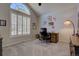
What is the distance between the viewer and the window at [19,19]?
22.4 ft

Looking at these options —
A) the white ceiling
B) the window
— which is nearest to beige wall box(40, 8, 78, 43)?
the white ceiling

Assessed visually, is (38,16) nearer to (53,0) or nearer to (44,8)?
(44,8)

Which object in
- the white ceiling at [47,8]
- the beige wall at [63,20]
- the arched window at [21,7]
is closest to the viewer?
the arched window at [21,7]

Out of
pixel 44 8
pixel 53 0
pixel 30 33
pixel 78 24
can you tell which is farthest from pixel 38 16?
pixel 53 0

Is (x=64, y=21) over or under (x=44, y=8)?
under

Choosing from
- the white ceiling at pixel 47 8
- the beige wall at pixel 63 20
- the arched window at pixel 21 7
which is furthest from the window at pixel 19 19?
the beige wall at pixel 63 20

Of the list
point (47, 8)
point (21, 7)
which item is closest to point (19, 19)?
point (21, 7)

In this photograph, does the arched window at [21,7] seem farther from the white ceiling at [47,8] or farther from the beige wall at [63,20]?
the beige wall at [63,20]

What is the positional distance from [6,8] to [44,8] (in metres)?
1.98

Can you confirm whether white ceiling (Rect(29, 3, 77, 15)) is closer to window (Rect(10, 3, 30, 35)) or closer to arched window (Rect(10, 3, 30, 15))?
arched window (Rect(10, 3, 30, 15))

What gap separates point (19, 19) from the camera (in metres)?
7.19

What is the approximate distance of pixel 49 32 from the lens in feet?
25.4

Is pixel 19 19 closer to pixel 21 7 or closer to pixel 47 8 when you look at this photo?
pixel 21 7

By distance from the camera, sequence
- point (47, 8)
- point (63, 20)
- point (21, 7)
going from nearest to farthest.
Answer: point (21, 7), point (47, 8), point (63, 20)
